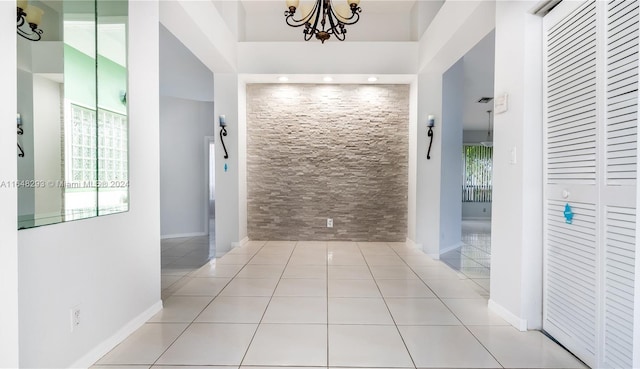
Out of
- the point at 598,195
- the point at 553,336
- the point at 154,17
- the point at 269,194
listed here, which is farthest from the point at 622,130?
the point at 269,194

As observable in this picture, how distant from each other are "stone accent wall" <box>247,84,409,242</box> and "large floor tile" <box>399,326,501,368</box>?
3044 millimetres

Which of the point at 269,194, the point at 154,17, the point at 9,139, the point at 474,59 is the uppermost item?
the point at 474,59

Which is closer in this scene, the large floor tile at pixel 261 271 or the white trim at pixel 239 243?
the large floor tile at pixel 261 271

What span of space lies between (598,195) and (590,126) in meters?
0.39

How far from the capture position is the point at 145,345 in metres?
2.11

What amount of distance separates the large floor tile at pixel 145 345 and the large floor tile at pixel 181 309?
10 centimetres

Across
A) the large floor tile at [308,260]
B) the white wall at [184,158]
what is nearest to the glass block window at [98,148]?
the large floor tile at [308,260]

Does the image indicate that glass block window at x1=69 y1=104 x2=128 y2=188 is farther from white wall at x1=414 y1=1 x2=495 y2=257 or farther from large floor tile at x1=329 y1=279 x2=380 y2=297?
white wall at x1=414 y1=1 x2=495 y2=257

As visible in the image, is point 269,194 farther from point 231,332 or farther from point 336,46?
point 231,332

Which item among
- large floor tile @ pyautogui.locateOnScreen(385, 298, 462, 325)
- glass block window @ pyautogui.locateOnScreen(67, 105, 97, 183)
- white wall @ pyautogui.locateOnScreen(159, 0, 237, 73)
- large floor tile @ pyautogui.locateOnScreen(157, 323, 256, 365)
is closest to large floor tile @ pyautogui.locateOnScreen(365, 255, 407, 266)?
large floor tile @ pyautogui.locateOnScreen(385, 298, 462, 325)

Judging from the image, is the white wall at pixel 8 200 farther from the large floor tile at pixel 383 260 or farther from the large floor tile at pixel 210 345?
the large floor tile at pixel 383 260

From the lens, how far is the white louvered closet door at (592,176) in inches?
64.1

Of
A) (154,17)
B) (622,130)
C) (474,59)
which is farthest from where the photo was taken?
(474,59)

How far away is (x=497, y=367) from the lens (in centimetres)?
187
